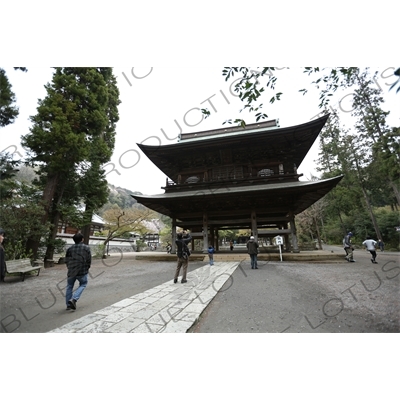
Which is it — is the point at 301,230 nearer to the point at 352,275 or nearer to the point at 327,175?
the point at 327,175

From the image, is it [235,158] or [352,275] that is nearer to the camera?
[352,275]

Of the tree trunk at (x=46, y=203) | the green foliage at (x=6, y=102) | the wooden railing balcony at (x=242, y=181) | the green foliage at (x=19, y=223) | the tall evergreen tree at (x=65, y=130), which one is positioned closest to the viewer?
the green foliage at (x=6, y=102)

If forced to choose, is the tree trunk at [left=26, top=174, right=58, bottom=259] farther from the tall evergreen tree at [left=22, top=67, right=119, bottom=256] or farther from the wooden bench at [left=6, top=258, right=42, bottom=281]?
the wooden bench at [left=6, top=258, right=42, bottom=281]

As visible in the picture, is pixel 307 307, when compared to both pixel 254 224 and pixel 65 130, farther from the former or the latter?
pixel 65 130

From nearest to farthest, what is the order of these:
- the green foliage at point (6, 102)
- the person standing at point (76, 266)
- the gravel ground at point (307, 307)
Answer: the gravel ground at point (307, 307) < the person standing at point (76, 266) < the green foliage at point (6, 102)

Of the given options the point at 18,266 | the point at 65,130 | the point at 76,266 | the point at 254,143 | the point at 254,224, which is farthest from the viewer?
the point at 254,143

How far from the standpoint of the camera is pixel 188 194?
32.4 feet

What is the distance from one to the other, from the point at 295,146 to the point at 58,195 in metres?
12.3

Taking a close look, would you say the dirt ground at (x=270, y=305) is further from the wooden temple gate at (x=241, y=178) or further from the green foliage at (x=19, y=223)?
the wooden temple gate at (x=241, y=178)

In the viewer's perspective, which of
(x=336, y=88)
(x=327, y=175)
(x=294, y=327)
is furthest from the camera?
(x=327, y=175)

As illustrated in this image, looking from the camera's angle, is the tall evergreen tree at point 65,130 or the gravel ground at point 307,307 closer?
the gravel ground at point 307,307

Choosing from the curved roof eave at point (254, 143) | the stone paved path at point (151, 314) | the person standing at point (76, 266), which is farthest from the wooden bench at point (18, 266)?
the curved roof eave at point (254, 143)

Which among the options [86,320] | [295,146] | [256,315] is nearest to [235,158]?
[295,146]

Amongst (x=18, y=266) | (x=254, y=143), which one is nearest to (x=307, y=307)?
(x=18, y=266)
